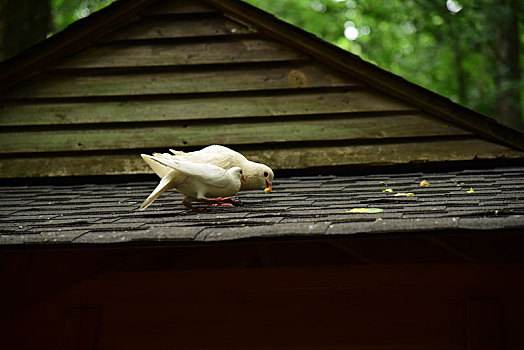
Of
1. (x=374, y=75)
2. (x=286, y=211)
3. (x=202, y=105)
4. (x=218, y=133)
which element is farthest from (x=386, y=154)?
(x=286, y=211)

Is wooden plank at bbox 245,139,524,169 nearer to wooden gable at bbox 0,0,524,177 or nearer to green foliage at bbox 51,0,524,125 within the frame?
wooden gable at bbox 0,0,524,177

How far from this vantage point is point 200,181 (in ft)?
10.2

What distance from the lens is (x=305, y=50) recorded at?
190 inches

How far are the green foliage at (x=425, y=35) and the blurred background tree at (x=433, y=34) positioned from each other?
0.02 m

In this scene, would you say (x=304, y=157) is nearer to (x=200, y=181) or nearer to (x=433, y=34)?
(x=200, y=181)

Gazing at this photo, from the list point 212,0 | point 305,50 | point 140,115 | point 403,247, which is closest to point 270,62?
point 305,50

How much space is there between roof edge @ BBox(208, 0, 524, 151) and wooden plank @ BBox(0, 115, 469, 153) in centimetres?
14

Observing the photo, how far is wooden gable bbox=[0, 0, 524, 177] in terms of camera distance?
4688 millimetres

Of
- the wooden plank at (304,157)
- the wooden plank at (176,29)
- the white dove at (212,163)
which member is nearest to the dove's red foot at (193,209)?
the white dove at (212,163)

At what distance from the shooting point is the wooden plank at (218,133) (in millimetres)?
4660

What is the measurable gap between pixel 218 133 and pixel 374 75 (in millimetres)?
1441

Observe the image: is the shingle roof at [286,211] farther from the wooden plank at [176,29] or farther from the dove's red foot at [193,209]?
the wooden plank at [176,29]

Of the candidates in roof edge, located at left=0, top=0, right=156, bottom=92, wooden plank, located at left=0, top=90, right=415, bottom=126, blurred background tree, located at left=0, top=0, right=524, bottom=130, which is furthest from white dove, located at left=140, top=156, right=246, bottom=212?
blurred background tree, located at left=0, top=0, right=524, bottom=130

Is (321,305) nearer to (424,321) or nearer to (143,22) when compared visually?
(424,321)
